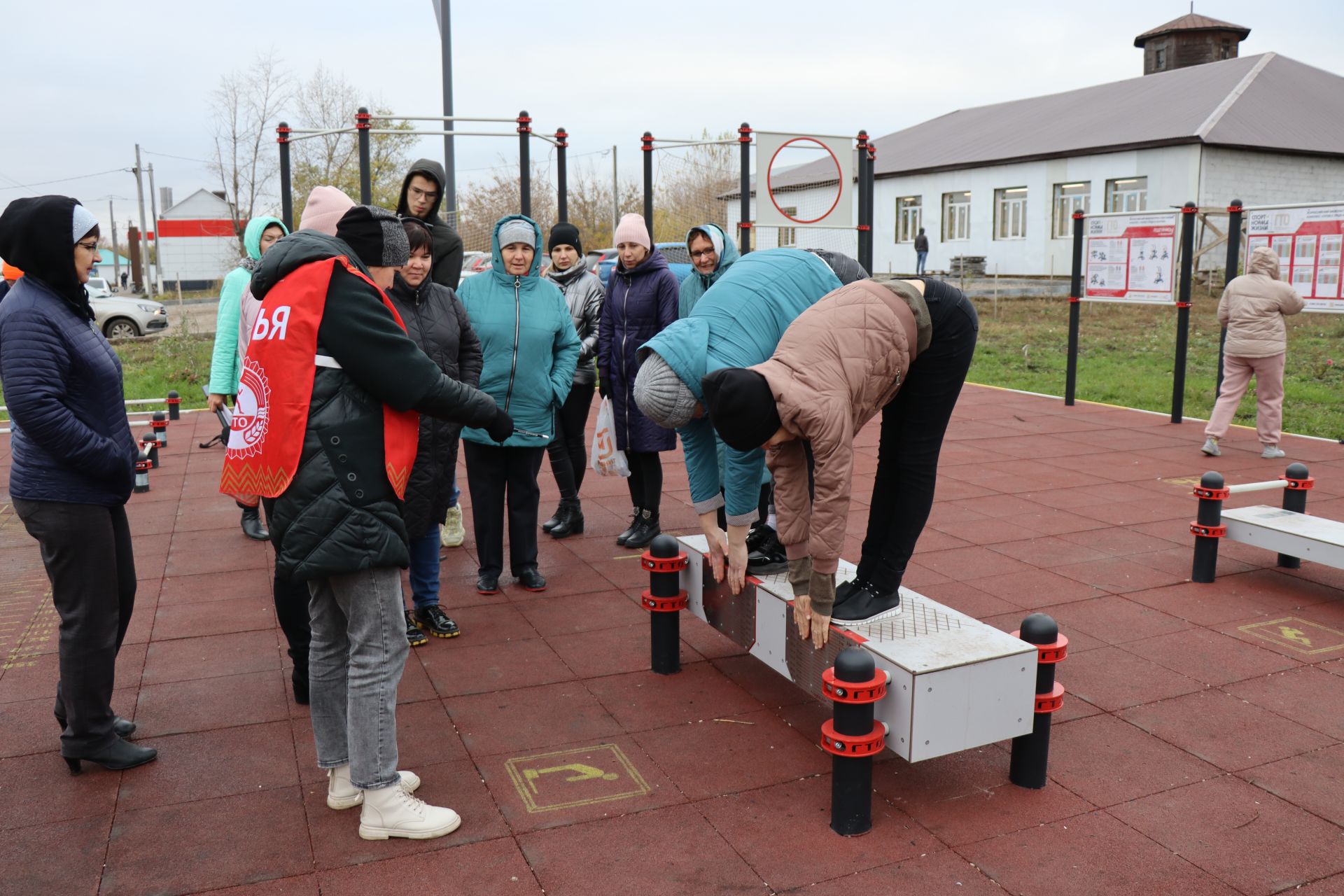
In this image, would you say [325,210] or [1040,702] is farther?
[325,210]

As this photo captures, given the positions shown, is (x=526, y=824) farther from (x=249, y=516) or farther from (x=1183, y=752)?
(x=249, y=516)

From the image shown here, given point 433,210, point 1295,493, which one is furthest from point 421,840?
point 1295,493

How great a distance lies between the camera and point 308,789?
3.58 m

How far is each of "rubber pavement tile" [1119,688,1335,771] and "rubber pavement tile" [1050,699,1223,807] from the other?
0.07 metres

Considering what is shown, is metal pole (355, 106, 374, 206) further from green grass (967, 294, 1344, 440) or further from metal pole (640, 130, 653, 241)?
green grass (967, 294, 1344, 440)

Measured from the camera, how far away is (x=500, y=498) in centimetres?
566

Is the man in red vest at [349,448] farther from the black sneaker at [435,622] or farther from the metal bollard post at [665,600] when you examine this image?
the black sneaker at [435,622]

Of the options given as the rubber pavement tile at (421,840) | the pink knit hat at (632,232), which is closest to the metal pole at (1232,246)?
the pink knit hat at (632,232)

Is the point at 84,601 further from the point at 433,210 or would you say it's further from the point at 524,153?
the point at 524,153

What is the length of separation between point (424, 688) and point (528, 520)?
1.47 metres

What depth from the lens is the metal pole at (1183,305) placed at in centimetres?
1053

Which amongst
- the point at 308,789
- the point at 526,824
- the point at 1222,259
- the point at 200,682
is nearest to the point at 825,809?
the point at 526,824

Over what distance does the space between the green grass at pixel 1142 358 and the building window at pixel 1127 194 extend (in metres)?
4.87

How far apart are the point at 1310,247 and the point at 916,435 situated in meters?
7.98
